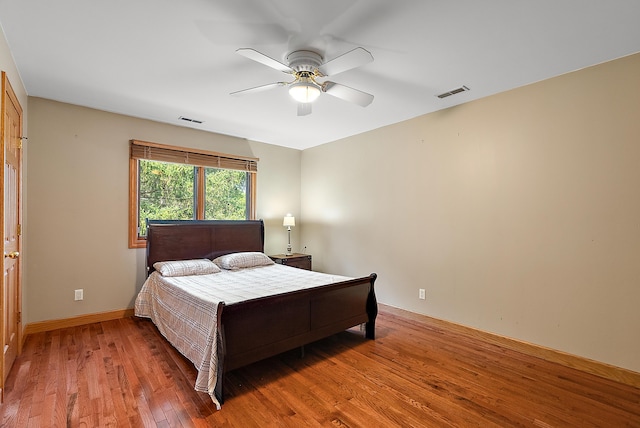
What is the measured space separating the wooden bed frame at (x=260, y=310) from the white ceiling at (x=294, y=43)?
1709 mm

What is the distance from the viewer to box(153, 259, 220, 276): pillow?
3533 millimetres

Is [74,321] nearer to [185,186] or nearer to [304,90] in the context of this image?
[185,186]

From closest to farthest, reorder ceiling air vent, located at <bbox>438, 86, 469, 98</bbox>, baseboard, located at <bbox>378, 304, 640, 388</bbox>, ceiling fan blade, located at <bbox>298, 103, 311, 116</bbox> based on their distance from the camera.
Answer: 1. baseboard, located at <bbox>378, 304, 640, 388</bbox>
2. ceiling fan blade, located at <bbox>298, 103, 311, 116</bbox>
3. ceiling air vent, located at <bbox>438, 86, 469, 98</bbox>

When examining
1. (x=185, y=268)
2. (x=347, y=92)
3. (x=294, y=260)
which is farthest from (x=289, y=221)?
(x=347, y=92)

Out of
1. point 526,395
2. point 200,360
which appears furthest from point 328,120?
point 526,395

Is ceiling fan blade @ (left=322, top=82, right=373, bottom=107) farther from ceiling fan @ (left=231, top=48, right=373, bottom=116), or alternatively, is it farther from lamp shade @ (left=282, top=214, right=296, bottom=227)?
lamp shade @ (left=282, top=214, right=296, bottom=227)

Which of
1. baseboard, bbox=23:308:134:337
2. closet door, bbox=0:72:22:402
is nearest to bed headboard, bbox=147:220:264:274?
baseboard, bbox=23:308:134:337

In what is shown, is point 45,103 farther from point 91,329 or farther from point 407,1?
point 407,1

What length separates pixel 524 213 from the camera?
3053 mm

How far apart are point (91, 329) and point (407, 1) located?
4294 millimetres

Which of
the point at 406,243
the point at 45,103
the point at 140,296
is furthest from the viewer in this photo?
the point at 406,243

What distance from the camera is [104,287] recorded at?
3789mm

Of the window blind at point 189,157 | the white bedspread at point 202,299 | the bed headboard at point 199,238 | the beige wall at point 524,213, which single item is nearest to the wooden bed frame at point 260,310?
the bed headboard at point 199,238

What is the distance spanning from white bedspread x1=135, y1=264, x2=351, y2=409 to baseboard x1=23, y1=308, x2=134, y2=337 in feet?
1.19
